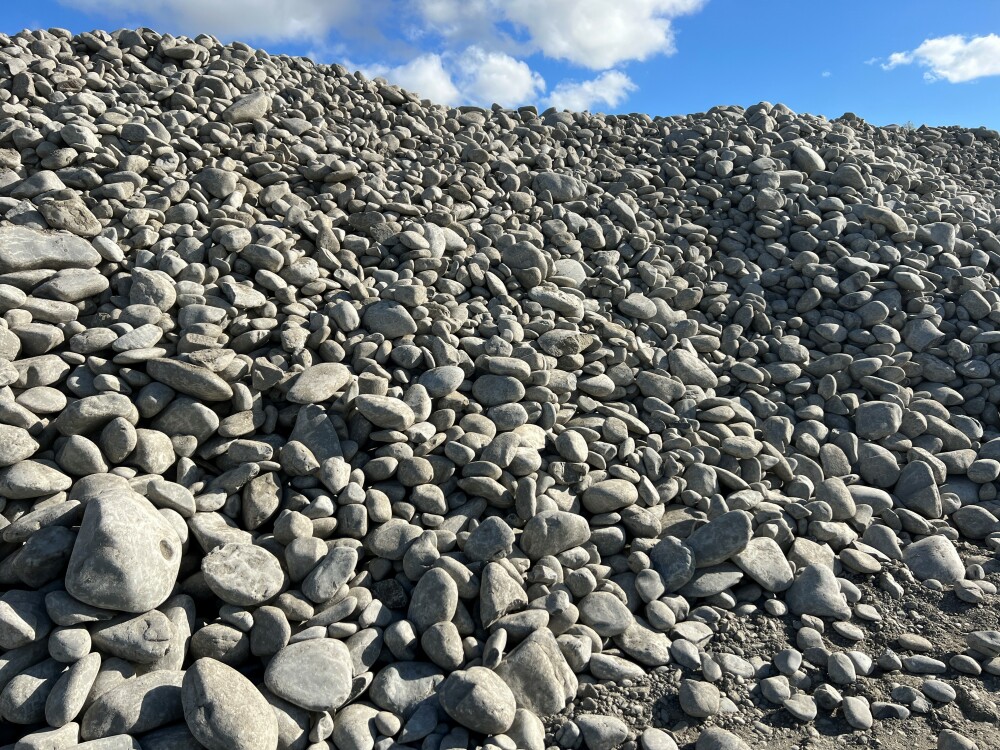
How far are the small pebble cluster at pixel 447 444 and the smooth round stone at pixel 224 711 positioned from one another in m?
0.01

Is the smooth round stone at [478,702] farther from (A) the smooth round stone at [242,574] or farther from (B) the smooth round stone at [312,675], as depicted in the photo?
(A) the smooth round stone at [242,574]

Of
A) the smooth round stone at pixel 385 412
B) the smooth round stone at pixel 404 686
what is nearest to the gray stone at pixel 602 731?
the smooth round stone at pixel 404 686

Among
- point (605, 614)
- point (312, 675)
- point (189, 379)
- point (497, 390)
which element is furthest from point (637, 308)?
point (312, 675)

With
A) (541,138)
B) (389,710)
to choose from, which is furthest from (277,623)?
(541,138)

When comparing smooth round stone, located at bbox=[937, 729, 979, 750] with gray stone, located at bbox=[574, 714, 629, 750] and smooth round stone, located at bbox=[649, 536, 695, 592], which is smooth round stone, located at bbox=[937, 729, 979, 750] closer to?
smooth round stone, located at bbox=[649, 536, 695, 592]

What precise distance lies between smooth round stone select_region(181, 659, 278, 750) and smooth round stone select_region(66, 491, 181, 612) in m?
0.41

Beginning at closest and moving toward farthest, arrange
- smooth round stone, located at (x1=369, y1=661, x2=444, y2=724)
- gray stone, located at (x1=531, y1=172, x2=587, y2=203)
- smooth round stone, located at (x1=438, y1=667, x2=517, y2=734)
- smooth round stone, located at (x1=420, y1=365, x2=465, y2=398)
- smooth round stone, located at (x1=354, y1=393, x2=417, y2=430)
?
smooth round stone, located at (x1=438, y1=667, x2=517, y2=734) → smooth round stone, located at (x1=369, y1=661, x2=444, y2=724) → smooth round stone, located at (x1=354, y1=393, x2=417, y2=430) → smooth round stone, located at (x1=420, y1=365, x2=465, y2=398) → gray stone, located at (x1=531, y1=172, x2=587, y2=203)

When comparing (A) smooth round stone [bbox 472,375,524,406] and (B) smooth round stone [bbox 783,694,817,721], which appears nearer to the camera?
(B) smooth round stone [bbox 783,694,817,721]

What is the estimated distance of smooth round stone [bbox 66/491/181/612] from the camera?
2.78m

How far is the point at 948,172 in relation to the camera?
968cm

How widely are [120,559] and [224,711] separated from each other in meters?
0.77

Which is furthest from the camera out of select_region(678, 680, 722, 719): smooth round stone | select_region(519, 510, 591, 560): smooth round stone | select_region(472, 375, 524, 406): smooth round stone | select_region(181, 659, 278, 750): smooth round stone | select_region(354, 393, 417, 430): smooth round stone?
select_region(472, 375, 524, 406): smooth round stone

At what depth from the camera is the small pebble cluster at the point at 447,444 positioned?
2875 millimetres

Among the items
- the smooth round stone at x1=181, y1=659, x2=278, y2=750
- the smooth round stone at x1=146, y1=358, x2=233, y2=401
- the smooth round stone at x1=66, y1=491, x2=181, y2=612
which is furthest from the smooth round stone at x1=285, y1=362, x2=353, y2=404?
the smooth round stone at x1=181, y1=659, x2=278, y2=750
